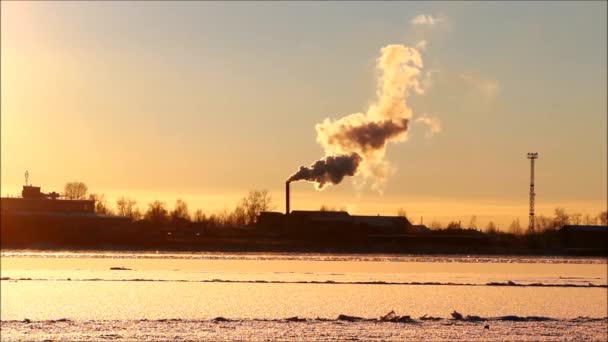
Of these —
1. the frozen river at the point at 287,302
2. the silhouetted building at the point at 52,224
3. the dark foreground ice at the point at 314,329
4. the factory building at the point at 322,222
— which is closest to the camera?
the dark foreground ice at the point at 314,329

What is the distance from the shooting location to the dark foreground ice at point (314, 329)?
25.4 meters

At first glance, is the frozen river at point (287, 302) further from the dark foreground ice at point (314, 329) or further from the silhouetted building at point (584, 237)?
the silhouetted building at point (584, 237)

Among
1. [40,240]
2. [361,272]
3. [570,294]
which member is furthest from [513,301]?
[40,240]

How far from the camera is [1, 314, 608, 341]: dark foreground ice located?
2542 centimetres

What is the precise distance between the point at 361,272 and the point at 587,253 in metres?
54.7

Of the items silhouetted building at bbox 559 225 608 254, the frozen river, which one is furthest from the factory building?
the frozen river

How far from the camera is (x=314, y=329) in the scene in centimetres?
2722

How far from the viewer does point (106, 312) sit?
31406 mm

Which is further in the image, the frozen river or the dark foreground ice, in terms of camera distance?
the frozen river

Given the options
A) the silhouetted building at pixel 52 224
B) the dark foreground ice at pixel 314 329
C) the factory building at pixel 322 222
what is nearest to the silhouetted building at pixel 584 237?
the factory building at pixel 322 222

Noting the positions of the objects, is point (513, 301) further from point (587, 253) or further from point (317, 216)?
point (317, 216)

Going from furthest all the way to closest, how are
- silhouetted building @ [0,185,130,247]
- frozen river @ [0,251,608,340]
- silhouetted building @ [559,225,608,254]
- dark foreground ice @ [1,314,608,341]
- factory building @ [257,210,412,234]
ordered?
factory building @ [257,210,412,234] → silhouetted building @ [559,225,608,254] → silhouetted building @ [0,185,130,247] → frozen river @ [0,251,608,340] → dark foreground ice @ [1,314,608,341]

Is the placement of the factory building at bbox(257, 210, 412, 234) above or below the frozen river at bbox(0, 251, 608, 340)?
above

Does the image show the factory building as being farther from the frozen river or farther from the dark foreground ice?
the dark foreground ice
